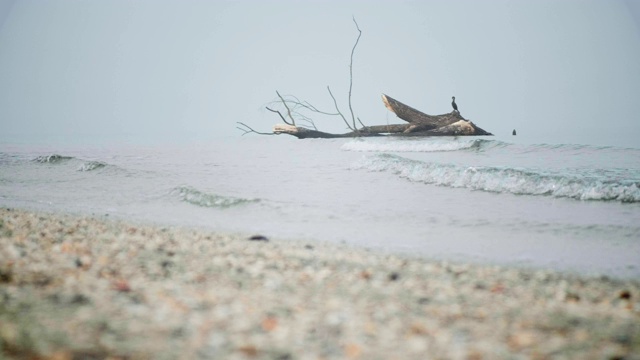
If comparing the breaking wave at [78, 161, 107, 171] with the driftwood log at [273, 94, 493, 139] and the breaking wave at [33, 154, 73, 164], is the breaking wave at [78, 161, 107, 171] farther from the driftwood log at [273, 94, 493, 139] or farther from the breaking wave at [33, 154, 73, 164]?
the driftwood log at [273, 94, 493, 139]

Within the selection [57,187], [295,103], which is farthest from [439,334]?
[295,103]

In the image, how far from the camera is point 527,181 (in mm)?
10516

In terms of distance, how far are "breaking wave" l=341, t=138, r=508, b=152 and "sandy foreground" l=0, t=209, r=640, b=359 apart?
52.7 ft

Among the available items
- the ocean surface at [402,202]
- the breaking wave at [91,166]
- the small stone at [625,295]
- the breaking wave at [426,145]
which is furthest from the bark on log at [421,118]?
the small stone at [625,295]

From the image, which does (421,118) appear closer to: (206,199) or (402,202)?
(402,202)

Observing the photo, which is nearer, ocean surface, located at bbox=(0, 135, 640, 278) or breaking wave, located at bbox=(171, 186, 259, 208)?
ocean surface, located at bbox=(0, 135, 640, 278)

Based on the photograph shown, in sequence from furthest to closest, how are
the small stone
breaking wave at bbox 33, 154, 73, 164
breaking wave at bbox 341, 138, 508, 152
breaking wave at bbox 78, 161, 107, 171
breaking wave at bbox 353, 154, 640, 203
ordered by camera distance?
breaking wave at bbox 341, 138, 508, 152
breaking wave at bbox 33, 154, 73, 164
breaking wave at bbox 78, 161, 107, 171
breaking wave at bbox 353, 154, 640, 203
the small stone

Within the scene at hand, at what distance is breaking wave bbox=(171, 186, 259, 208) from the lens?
977 centimetres

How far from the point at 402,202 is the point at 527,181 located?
3.46 metres

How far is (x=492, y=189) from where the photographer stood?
34.7 ft

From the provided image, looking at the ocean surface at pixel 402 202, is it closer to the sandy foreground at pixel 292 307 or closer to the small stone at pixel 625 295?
the small stone at pixel 625 295

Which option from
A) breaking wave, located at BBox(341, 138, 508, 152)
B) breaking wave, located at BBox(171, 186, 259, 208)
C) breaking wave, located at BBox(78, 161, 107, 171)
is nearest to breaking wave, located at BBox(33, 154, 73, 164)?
breaking wave, located at BBox(78, 161, 107, 171)

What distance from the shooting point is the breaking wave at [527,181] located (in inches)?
365

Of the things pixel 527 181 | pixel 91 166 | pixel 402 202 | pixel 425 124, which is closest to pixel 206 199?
pixel 402 202
